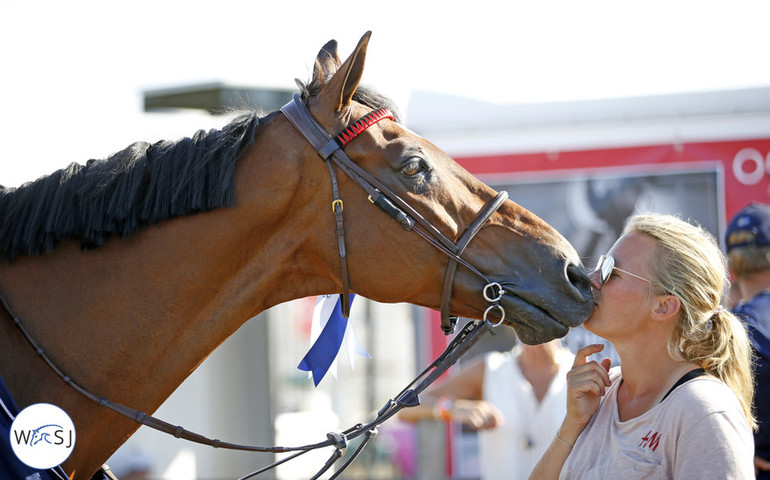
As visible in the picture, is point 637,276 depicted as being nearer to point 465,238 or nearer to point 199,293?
point 465,238

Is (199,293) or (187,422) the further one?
(187,422)

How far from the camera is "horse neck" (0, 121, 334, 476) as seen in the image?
2.06 metres

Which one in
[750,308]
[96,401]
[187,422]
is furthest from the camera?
[187,422]

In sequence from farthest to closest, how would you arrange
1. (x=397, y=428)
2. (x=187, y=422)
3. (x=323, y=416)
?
(x=323, y=416), (x=397, y=428), (x=187, y=422)

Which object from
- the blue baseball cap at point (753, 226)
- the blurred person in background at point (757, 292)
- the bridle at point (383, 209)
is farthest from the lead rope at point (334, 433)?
the blue baseball cap at point (753, 226)

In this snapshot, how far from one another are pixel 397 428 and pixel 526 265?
5676mm

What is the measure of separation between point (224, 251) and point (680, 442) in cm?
140

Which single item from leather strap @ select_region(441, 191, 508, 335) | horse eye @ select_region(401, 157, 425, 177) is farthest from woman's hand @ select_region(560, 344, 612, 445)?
horse eye @ select_region(401, 157, 425, 177)

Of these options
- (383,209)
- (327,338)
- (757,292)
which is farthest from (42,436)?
(757,292)

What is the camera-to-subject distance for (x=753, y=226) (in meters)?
3.38

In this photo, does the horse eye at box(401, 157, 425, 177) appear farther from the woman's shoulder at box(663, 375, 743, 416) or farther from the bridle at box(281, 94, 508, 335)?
the woman's shoulder at box(663, 375, 743, 416)

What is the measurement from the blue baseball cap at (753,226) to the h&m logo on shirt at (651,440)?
5.90 ft

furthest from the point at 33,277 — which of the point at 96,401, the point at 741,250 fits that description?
the point at 741,250

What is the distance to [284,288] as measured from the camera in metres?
2.35
